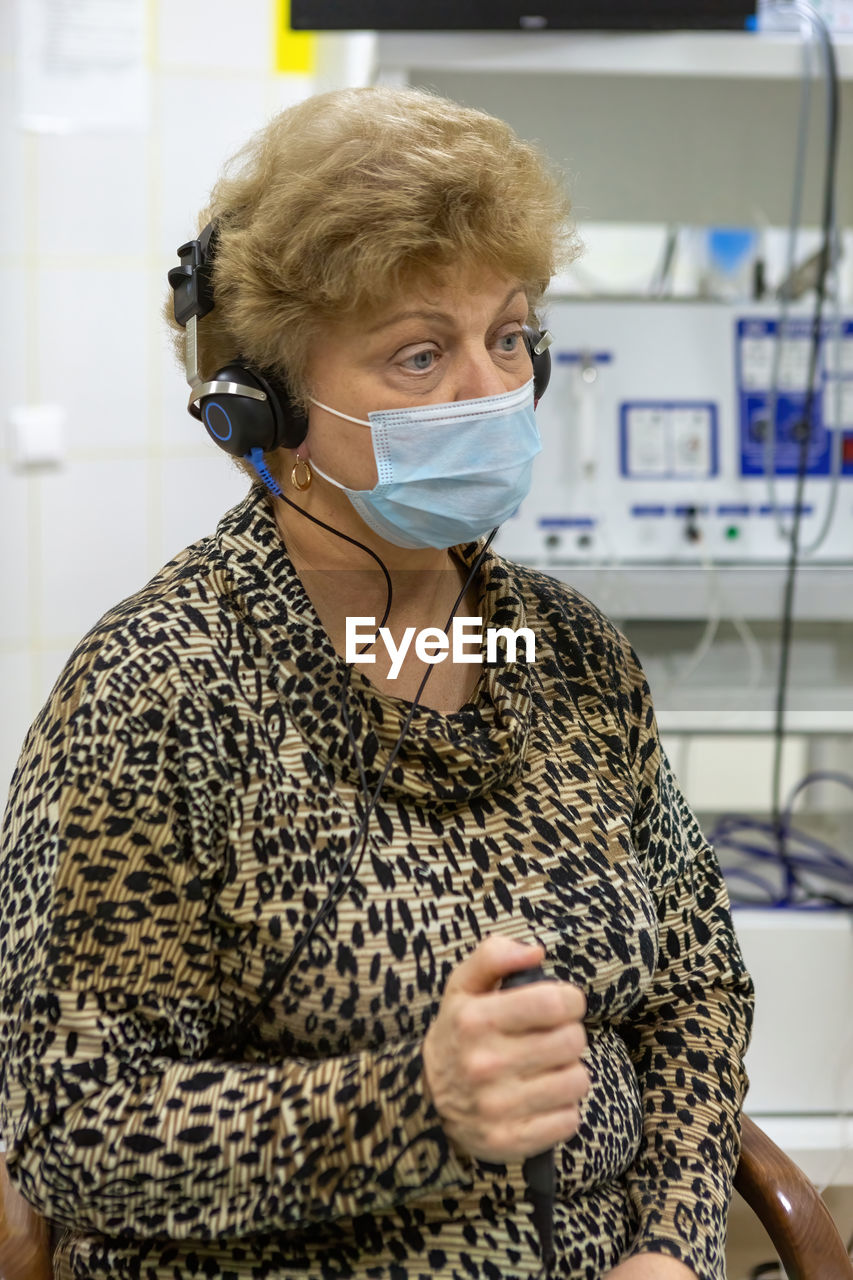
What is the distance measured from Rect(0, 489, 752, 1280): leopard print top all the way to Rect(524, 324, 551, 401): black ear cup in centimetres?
27

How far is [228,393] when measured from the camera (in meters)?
0.94

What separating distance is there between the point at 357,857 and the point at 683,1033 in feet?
1.21

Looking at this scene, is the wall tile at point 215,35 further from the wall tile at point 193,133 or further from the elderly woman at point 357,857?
the elderly woman at point 357,857

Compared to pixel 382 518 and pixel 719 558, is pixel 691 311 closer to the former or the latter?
pixel 719 558

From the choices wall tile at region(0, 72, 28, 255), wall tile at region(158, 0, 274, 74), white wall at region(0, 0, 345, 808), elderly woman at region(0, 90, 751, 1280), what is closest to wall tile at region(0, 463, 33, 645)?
white wall at region(0, 0, 345, 808)

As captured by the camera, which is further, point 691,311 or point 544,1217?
point 691,311

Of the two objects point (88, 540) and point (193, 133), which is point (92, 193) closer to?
point (193, 133)

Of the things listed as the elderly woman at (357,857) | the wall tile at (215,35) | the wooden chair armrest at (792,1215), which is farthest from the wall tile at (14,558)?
the wooden chair armrest at (792,1215)

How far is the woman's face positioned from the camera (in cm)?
92

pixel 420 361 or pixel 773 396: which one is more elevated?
pixel 420 361

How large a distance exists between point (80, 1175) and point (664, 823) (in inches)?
22.3

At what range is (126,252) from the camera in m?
2.11

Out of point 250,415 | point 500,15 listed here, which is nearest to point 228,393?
point 250,415

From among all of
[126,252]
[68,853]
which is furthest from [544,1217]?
[126,252]
